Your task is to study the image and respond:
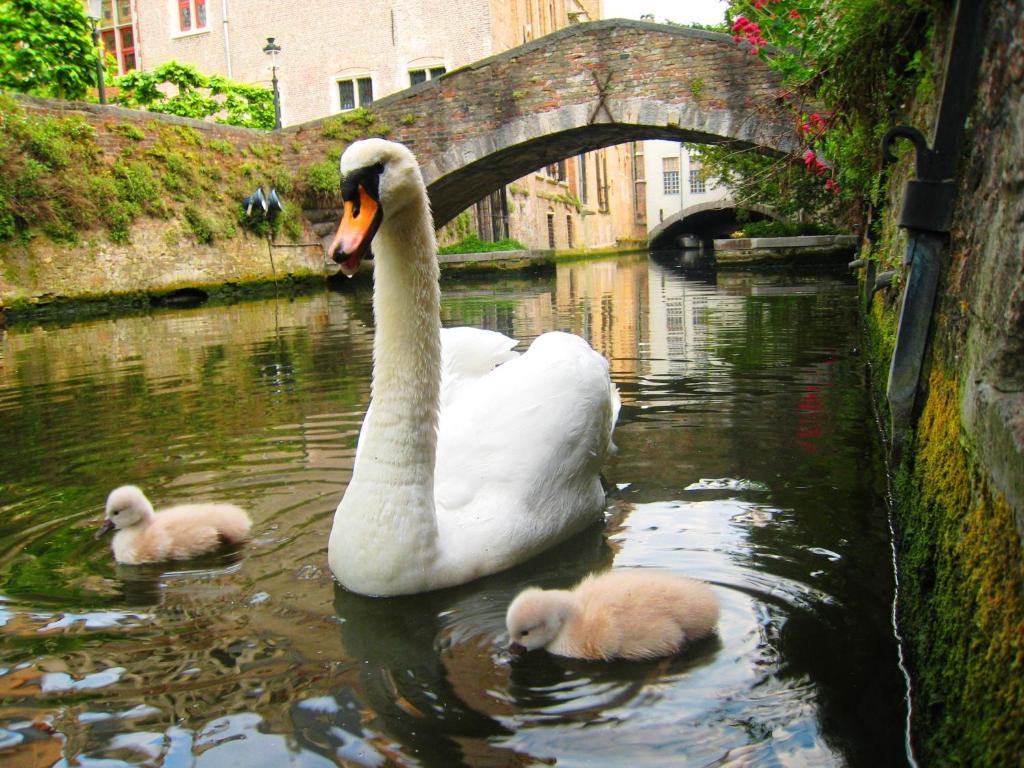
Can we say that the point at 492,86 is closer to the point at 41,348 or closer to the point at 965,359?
the point at 41,348

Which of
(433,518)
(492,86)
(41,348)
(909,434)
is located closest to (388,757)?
(433,518)

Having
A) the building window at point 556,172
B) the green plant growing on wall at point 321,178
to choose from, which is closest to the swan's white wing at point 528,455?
the green plant growing on wall at point 321,178

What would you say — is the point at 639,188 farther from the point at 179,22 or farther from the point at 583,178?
the point at 179,22

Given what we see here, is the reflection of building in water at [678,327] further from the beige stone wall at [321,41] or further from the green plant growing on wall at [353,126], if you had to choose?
the beige stone wall at [321,41]

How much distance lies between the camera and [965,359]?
207 centimetres

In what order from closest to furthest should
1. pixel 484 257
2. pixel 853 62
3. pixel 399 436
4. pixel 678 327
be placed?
pixel 399 436, pixel 853 62, pixel 678 327, pixel 484 257

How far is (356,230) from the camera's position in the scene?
236cm

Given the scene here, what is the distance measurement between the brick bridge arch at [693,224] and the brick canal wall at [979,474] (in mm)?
44557

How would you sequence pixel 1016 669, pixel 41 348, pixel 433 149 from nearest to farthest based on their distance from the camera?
pixel 1016 669 < pixel 41 348 < pixel 433 149

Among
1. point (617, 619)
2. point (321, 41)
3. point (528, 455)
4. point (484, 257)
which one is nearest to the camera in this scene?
Result: point (617, 619)

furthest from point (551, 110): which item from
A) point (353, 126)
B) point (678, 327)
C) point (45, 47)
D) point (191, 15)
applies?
point (191, 15)

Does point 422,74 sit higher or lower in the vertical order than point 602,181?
higher

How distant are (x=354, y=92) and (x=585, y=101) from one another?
15.5m

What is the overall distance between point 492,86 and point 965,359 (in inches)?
652
